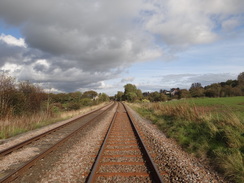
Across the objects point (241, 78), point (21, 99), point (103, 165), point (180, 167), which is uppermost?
point (241, 78)

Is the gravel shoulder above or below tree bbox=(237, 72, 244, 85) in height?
below

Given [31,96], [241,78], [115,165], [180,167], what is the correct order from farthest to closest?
[241,78]
[31,96]
[115,165]
[180,167]

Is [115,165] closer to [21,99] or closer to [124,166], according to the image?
[124,166]

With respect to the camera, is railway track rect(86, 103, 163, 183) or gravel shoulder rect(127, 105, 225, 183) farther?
gravel shoulder rect(127, 105, 225, 183)

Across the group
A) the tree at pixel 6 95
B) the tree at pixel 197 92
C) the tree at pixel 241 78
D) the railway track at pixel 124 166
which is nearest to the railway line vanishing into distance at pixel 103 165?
the railway track at pixel 124 166

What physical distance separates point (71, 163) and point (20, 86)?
12188mm

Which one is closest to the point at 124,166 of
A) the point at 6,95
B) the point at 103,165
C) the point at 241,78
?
the point at 103,165

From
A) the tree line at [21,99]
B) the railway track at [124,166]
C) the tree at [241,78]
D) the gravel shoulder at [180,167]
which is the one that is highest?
the tree at [241,78]

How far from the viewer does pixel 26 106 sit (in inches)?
570

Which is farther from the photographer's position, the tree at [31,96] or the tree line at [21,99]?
the tree at [31,96]

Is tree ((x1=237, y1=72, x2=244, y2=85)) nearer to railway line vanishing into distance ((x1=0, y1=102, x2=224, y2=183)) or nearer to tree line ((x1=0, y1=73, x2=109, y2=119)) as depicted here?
tree line ((x1=0, y1=73, x2=109, y2=119))

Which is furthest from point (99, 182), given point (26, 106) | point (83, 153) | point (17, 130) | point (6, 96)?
point (26, 106)

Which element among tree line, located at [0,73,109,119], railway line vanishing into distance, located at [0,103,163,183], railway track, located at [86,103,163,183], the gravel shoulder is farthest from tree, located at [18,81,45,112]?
the gravel shoulder

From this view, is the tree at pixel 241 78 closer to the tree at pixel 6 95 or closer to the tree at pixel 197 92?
the tree at pixel 197 92
